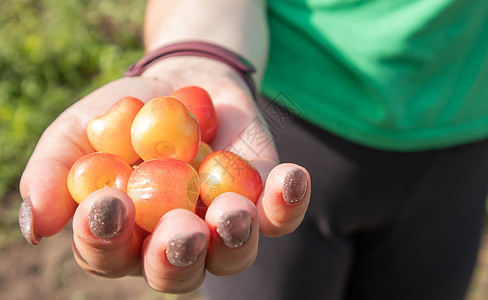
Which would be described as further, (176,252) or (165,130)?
(165,130)

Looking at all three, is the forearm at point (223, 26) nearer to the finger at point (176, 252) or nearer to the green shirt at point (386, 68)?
the green shirt at point (386, 68)

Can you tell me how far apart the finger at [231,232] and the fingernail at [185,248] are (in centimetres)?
5

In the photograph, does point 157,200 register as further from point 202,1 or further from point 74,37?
point 74,37

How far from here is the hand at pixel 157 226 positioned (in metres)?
0.95

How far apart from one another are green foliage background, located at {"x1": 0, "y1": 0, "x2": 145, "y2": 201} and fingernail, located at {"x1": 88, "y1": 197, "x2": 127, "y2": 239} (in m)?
2.59

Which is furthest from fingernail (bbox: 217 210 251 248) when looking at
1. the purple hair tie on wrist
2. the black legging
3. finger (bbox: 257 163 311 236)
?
the black legging

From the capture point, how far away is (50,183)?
1095 millimetres

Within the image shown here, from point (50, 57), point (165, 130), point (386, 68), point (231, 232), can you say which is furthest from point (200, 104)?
point (50, 57)

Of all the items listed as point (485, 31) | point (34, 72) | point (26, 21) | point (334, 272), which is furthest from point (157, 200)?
point (26, 21)

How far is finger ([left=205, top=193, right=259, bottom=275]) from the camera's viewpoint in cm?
98

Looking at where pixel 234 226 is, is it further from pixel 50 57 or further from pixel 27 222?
pixel 50 57

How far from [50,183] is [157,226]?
0.29 meters

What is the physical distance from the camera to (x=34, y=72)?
3744mm

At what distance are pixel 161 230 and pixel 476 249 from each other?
141cm
